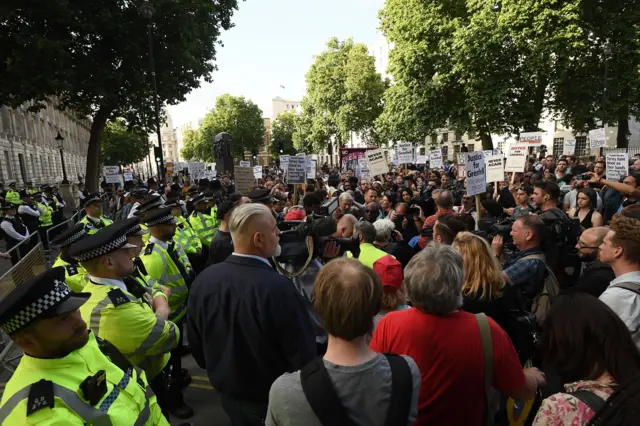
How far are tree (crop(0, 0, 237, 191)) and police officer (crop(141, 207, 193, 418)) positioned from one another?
13602 millimetres

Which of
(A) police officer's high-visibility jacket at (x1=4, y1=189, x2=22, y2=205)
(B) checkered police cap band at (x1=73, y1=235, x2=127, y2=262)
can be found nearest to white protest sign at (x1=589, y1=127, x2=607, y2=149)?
(B) checkered police cap band at (x1=73, y1=235, x2=127, y2=262)

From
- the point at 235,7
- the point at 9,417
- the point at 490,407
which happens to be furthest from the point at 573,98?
the point at 9,417

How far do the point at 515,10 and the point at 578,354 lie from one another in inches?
966

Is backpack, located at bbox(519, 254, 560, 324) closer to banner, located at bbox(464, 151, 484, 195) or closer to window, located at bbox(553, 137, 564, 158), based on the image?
banner, located at bbox(464, 151, 484, 195)

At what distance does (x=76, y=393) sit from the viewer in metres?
1.75

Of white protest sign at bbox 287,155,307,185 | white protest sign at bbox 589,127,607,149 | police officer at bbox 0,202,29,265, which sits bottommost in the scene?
police officer at bbox 0,202,29,265

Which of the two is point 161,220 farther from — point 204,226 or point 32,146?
point 32,146

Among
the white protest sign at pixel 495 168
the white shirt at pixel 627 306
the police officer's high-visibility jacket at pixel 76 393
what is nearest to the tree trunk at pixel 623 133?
the white protest sign at pixel 495 168

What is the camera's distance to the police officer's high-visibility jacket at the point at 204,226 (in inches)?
268

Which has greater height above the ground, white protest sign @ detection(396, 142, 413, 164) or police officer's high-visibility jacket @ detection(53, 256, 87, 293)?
white protest sign @ detection(396, 142, 413, 164)

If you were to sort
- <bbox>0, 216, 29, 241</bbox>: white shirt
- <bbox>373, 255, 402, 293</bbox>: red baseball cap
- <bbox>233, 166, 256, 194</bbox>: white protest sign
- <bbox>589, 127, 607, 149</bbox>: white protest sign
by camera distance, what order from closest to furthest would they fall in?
1. <bbox>373, 255, 402, 293</bbox>: red baseball cap
2. <bbox>0, 216, 29, 241</bbox>: white shirt
3. <bbox>233, 166, 256, 194</bbox>: white protest sign
4. <bbox>589, 127, 607, 149</bbox>: white protest sign

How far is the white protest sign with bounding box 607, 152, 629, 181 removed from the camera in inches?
327

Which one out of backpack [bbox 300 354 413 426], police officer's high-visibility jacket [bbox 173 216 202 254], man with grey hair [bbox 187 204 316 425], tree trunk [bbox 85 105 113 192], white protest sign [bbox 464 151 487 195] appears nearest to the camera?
backpack [bbox 300 354 413 426]

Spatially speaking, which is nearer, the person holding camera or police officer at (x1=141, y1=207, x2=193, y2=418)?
the person holding camera
